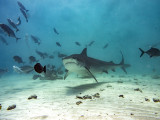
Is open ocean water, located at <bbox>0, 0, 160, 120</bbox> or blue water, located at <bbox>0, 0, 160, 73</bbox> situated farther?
blue water, located at <bbox>0, 0, 160, 73</bbox>

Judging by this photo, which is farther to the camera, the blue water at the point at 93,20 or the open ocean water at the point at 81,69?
the blue water at the point at 93,20

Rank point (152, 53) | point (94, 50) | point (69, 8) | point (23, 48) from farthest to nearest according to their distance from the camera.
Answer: point (94, 50), point (23, 48), point (69, 8), point (152, 53)

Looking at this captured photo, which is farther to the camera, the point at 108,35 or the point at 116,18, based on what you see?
the point at 108,35

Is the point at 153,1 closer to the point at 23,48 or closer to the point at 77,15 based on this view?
the point at 77,15

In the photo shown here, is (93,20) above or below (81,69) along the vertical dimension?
above

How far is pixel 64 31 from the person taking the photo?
263ft

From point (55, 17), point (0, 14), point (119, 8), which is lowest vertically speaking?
point (0, 14)

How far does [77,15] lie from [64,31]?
76.5ft

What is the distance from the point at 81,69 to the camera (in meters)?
5.35

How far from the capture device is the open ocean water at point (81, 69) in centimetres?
261

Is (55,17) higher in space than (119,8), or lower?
higher

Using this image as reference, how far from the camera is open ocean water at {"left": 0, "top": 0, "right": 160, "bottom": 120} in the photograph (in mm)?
2610

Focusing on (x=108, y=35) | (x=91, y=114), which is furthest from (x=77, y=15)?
(x=91, y=114)

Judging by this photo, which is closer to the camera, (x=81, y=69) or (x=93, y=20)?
(x=81, y=69)
